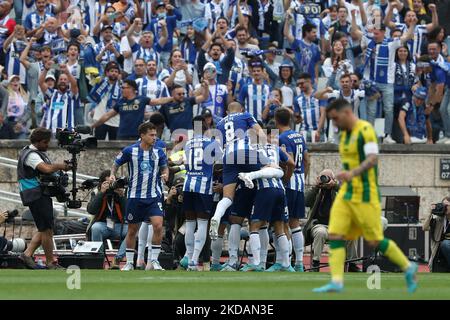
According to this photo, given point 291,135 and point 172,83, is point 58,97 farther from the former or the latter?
point 291,135

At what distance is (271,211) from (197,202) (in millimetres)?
1180

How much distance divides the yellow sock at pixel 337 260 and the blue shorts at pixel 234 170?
5.66 meters

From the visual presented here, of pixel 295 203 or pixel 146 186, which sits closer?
pixel 146 186

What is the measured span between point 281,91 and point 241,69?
3.60 ft

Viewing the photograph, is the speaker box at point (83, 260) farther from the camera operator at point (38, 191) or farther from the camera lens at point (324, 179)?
the camera lens at point (324, 179)

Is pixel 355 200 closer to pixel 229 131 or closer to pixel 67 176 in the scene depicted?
pixel 229 131

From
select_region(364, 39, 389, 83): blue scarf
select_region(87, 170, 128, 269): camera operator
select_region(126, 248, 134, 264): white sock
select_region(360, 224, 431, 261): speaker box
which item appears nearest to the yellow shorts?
select_region(126, 248, 134, 264): white sock

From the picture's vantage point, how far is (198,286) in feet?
49.9

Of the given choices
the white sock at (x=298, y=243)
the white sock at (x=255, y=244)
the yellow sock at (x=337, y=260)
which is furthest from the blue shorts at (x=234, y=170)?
the yellow sock at (x=337, y=260)

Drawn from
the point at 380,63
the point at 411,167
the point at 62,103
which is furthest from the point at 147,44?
the point at 411,167

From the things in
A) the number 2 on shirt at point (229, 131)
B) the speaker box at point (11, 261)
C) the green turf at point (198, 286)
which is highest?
the number 2 on shirt at point (229, 131)

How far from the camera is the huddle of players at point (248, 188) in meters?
19.0

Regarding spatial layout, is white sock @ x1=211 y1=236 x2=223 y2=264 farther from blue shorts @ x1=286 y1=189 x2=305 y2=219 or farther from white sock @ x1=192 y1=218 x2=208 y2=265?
blue shorts @ x1=286 y1=189 x2=305 y2=219
